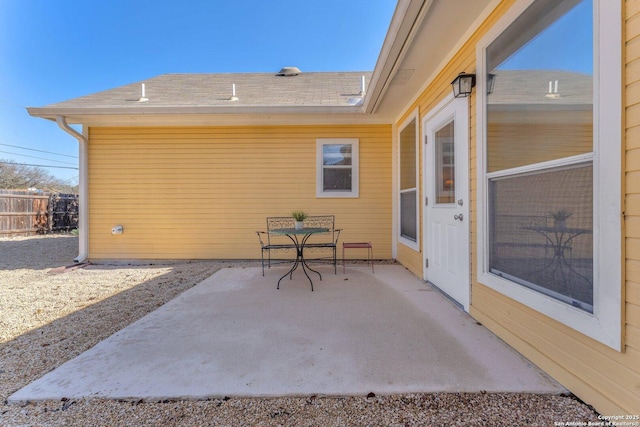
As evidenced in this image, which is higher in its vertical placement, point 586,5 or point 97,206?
point 586,5

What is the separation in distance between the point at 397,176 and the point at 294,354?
3.68 meters

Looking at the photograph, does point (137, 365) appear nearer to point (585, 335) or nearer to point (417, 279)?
point (585, 335)

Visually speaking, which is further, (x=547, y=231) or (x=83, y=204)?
(x=83, y=204)

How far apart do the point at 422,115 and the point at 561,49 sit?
2054 millimetres

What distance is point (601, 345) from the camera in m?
1.29

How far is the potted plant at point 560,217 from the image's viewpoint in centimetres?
148

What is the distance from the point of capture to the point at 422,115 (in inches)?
140

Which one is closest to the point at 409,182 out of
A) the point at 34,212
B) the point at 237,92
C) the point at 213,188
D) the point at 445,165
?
the point at 445,165

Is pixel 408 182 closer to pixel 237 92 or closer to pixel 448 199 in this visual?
pixel 448 199

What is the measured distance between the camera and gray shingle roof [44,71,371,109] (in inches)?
177

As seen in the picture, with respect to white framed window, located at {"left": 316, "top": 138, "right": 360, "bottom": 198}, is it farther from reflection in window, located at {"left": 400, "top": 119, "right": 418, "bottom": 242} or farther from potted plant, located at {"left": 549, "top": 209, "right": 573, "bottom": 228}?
potted plant, located at {"left": 549, "top": 209, "right": 573, "bottom": 228}

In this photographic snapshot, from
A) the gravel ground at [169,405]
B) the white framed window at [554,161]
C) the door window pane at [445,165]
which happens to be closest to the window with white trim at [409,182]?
the door window pane at [445,165]

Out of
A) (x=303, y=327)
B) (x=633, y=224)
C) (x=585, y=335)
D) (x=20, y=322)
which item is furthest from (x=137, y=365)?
(x=633, y=224)

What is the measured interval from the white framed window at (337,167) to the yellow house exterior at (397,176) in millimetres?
104
